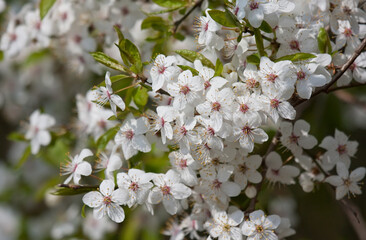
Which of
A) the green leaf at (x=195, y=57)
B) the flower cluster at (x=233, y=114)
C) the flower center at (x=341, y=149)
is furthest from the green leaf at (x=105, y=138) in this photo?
the flower center at (x=341, y=149)

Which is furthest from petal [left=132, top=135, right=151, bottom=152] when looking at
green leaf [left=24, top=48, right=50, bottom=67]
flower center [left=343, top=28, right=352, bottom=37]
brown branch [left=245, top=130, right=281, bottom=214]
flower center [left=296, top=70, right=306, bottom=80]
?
green leaf [left=24, top=48, right=50, bottom=67]

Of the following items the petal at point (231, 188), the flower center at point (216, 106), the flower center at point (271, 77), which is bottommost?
the petal at point (231, 188)

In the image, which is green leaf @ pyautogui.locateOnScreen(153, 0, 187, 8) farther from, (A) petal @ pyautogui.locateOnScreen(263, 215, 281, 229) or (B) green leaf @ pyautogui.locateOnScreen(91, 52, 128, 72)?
(A) petal @ pyautogui.locateOnScreen(263, 215, 281, 229)

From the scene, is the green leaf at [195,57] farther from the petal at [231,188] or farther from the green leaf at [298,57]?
the petal at [231,188]

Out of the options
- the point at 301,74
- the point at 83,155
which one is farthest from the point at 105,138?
the point at 301,74

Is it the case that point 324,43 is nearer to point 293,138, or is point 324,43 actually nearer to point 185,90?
point 293,138

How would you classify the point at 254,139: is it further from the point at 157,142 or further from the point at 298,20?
the point at 298,20
